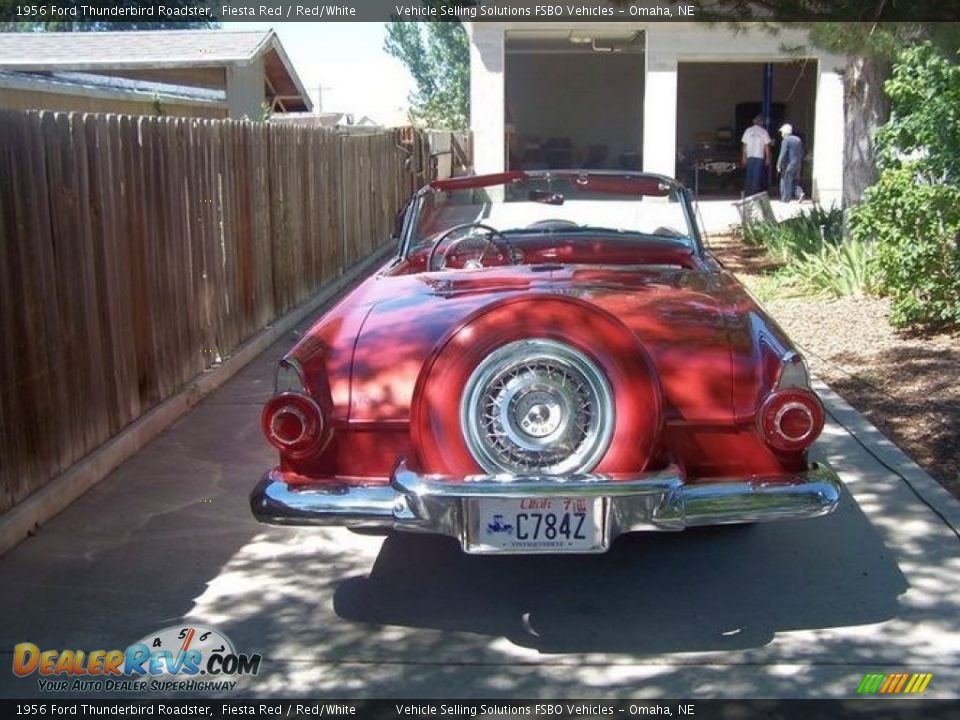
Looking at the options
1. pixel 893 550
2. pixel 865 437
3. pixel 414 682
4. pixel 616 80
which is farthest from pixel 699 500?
pixel 616 80

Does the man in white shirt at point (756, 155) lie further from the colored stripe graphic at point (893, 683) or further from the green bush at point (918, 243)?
the colored stripe graphic at point (893, 683)

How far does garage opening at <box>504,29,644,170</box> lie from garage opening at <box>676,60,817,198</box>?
1417mm

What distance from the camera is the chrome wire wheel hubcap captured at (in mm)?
3828

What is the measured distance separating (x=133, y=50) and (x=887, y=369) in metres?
17.1

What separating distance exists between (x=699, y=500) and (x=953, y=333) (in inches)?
226

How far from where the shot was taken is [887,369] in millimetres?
8102

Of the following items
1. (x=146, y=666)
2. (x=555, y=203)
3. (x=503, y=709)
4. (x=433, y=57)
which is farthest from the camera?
(x=433, y=57)

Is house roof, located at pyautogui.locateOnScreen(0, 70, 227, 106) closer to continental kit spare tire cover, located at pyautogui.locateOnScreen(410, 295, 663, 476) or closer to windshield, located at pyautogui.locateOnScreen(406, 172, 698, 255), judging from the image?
windshield, located at pyautogui.locateOnScreen(406, 172, 698, 255)

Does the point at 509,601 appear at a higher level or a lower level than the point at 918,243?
lower

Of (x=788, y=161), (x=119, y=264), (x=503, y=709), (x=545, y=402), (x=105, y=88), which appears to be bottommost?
(x=503, y=709)

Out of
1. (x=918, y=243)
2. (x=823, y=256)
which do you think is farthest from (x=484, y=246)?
(x=823, y=256)

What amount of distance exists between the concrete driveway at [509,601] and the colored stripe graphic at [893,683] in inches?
1.6

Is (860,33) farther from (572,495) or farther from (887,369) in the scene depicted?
(572,495)

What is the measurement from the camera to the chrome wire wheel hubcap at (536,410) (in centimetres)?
383
